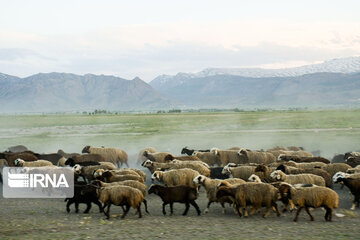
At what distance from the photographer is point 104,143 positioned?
4625 cm

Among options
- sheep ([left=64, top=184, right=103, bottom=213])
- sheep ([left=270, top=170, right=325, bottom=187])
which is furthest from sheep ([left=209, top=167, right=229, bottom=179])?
sheep ([left=64, top=184, right=103, bottom=213])

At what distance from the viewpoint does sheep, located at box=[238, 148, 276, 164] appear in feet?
81.9

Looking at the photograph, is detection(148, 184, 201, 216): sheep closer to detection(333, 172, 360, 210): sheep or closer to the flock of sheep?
the flock of sheep

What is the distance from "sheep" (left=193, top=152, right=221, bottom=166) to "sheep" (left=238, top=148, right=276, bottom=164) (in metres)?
1.30

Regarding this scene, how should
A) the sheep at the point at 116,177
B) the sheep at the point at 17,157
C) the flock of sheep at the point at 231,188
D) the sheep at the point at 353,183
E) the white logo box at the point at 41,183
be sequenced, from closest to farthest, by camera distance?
the flock of sheep at the point at 231,188 < the sheep at the point at 353,183 < the sheep at the point at 116,177 < the white logo box at the point at 41,183 < the sheep at the point at 17,157

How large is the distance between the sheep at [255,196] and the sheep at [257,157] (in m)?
10.7

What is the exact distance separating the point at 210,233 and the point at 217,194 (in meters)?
2.91

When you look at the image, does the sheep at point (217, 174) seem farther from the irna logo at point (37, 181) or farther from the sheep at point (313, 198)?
the sheep at point (313, 198)

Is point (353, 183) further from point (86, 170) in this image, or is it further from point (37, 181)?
point (37, 181)

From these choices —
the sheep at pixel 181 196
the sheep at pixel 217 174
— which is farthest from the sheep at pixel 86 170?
the sheep at pixel 181 196

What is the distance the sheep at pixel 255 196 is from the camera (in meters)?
13.9

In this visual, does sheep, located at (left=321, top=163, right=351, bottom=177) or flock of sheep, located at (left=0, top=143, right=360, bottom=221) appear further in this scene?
sheep, located at (left=321, top=163, right=351, bottom=177)

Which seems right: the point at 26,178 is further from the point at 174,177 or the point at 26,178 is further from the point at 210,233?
the point at 210,233

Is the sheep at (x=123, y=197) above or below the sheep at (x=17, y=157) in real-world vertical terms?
below
